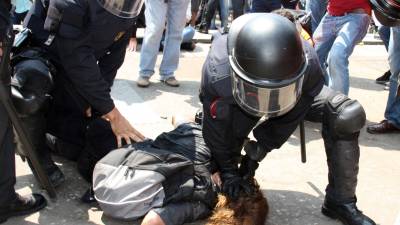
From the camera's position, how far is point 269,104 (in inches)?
92.4

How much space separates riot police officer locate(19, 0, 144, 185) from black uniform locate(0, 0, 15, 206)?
26 cm

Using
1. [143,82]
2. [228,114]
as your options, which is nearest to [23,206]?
[228,114]

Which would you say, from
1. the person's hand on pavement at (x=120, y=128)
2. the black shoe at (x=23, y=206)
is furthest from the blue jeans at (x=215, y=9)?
the black shoe at (x=23, y=206)

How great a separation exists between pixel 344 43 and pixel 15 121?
264 centimetres

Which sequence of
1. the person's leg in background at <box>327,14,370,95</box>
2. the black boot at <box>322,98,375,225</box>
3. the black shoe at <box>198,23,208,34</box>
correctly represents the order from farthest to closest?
the black shoe at <box>198,23,208,34</box> < the person's leg in background at <box>327,14,370,95</box> < the black boot at <box>322,98,375,225</box>

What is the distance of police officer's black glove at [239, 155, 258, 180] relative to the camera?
2867 mm

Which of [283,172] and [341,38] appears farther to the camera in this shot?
[341,38]

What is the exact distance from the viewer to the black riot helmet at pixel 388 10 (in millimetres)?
2773

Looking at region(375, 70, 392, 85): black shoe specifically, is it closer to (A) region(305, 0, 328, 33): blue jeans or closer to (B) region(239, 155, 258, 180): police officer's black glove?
(A) region(305, 0, 328, 33): blue jeans

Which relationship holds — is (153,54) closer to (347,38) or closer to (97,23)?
(347,38)

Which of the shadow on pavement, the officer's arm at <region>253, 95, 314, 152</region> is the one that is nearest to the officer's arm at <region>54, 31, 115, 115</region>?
the officer's arm at <region>253, 95, 314, 152</region>

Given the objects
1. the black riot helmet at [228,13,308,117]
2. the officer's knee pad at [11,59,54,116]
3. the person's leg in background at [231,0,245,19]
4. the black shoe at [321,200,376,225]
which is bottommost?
the person's leg in background at [231,0,245,19]

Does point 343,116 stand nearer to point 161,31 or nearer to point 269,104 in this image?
point 269,104

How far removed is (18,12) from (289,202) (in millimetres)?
4323
